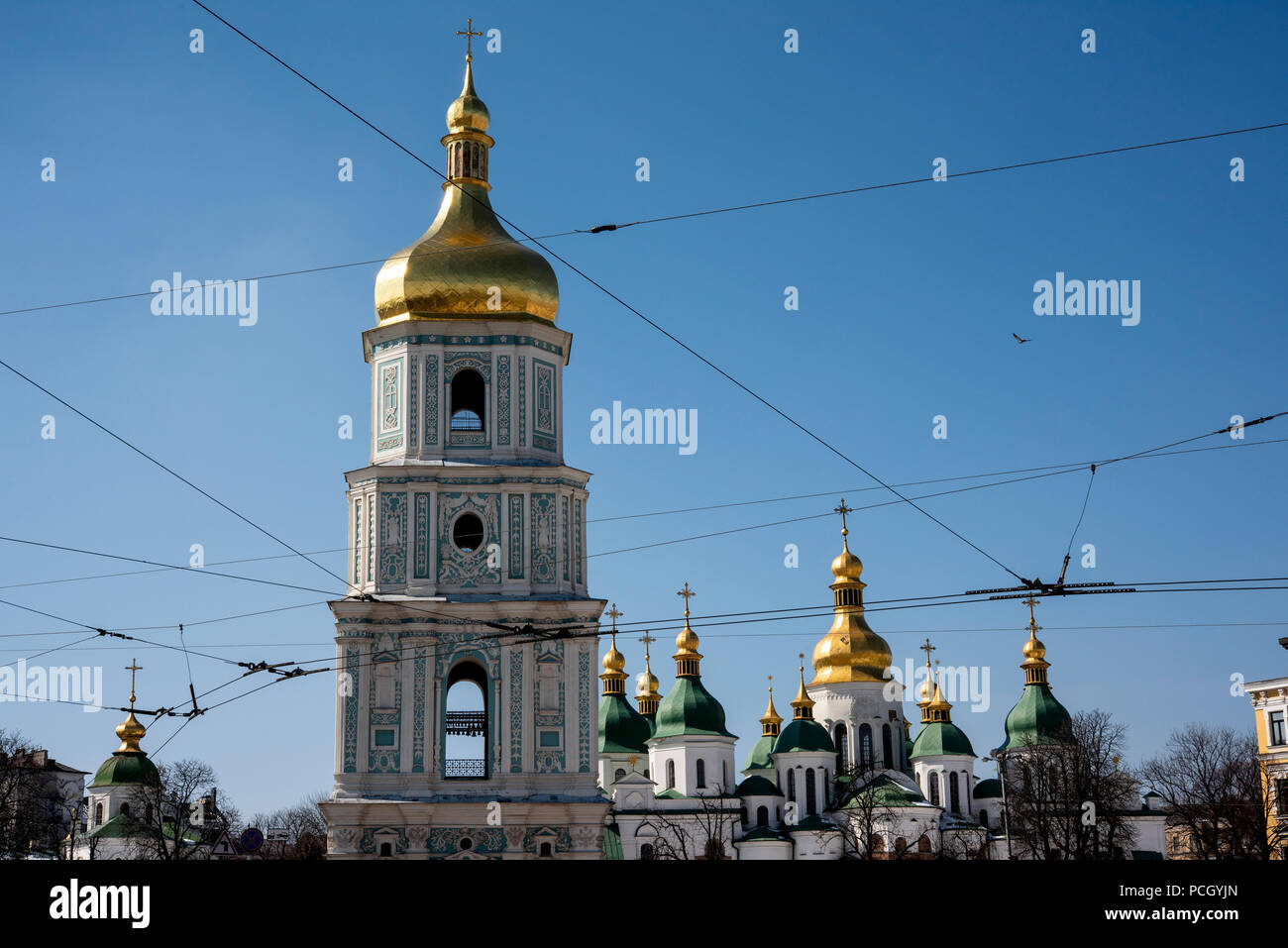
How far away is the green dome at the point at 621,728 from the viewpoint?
73.9 m

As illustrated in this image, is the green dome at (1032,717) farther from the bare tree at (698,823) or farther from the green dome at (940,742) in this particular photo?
the bare tree at (698,823)

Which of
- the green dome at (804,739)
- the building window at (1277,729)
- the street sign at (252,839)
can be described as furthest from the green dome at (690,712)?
the street sign at (252,839)

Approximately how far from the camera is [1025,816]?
2035 inches

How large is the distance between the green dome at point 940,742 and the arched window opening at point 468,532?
4088 cm

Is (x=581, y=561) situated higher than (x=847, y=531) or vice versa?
(x=847, y=531)

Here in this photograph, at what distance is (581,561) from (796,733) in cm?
3743

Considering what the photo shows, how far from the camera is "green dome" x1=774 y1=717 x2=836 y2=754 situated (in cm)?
7312

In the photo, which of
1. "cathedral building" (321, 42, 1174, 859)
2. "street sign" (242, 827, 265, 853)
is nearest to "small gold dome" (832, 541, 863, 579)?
"cathedral building" (321, 42, 1174, 859)

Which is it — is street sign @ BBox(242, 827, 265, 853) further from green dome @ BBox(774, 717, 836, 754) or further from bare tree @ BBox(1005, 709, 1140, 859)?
green dome @ BBox(774, 717, 836, 754)

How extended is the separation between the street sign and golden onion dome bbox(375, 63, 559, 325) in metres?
19.6

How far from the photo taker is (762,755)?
78.0m
